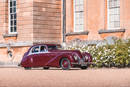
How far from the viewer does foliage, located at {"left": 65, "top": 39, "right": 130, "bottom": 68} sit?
80.1ft

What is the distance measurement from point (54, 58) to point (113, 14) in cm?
695

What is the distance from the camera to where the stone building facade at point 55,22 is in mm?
28547

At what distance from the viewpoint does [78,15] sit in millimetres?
30672

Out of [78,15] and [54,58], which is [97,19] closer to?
[78,15]

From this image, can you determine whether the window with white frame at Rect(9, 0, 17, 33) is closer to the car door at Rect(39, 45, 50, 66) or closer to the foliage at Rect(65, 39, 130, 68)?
the foliage at Rect(65, 39, 130, 68)

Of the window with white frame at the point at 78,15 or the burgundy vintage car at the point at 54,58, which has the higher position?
the window with white frame at the point at 78,15

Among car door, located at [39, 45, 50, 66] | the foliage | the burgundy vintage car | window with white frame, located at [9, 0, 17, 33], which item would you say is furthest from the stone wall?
car door, located at [39, 45, 50, 66]

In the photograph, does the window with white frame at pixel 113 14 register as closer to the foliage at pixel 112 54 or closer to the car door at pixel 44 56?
the foliage at pixel 112 54

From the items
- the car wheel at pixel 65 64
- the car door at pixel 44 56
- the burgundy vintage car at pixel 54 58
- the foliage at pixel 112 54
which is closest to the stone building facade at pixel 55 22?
the foliage at pixel 112 54

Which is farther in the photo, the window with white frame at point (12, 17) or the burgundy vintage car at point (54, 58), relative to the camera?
the window with white frame at point (12, 17)

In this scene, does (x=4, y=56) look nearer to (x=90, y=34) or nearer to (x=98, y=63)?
(x=90, y=34)

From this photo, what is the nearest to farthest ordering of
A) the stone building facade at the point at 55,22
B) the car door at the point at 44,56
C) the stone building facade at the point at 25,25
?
the car door at the point at 44,56 < the stone building facade at the point at 55,22 < the stone building facade at the point at 25,25

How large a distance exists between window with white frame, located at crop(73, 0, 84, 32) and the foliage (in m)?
3.88

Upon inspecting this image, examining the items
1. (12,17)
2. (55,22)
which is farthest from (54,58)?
(12,17)
